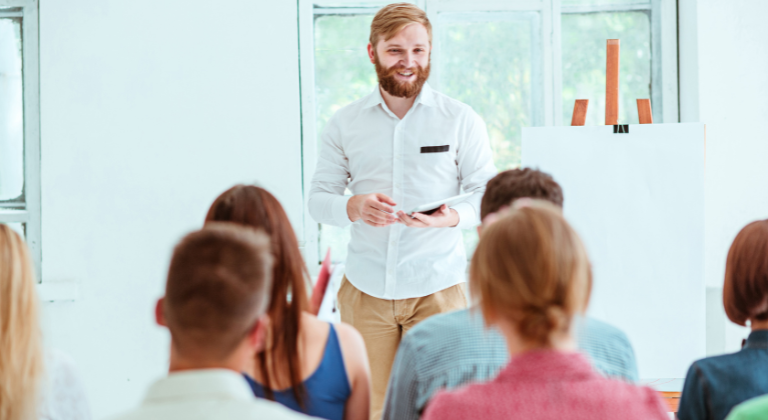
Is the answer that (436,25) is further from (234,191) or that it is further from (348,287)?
(234,191)

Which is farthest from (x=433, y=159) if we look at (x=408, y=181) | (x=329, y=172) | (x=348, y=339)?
(x=348, y=339)

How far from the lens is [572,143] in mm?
2576

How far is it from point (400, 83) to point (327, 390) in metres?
1.35

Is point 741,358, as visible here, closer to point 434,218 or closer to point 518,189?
point 518,189

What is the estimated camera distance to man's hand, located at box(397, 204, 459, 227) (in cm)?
205

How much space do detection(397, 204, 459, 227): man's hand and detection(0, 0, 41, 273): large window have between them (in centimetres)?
216

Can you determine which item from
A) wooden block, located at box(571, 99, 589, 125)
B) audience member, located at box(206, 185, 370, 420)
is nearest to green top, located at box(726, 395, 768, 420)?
audience member, located at box(206, 185, 370, 420)

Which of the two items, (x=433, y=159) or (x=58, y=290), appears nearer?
(x=433, y=159)

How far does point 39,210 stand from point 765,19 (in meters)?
3.79

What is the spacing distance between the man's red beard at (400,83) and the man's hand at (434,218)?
485 millimetres

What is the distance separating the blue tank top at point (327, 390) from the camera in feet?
3.97

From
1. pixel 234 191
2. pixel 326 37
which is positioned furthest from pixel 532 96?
pixel 234 191

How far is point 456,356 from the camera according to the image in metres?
1.14

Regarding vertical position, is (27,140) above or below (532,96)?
below
